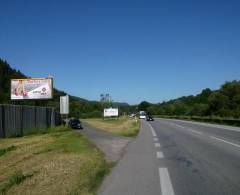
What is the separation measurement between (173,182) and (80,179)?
2.18m

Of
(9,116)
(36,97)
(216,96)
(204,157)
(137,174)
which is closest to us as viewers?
(137,174)

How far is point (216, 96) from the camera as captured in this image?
112m

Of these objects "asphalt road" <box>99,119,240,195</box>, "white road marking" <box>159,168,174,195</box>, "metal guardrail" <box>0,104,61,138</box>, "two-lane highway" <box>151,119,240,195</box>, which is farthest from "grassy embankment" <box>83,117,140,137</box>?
"white road marking" <box>159,168,174,195</box>

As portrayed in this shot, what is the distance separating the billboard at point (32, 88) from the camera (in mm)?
49250

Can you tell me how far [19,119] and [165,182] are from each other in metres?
23.6

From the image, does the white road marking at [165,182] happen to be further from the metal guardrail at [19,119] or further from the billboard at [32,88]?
the billboard at [32,88]

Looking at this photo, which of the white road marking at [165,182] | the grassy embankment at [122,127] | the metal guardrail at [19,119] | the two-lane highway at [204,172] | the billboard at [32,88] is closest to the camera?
the white road marking at [165,182]

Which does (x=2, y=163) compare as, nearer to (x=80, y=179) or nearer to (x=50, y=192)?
(x=80, y=179)

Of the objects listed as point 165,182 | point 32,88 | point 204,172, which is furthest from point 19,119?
point 165,182

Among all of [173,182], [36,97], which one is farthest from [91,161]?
[36,97]

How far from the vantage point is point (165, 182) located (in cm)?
929

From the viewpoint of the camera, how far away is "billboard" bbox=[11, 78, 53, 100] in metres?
49.2

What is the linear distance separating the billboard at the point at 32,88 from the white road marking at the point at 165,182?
130 feet

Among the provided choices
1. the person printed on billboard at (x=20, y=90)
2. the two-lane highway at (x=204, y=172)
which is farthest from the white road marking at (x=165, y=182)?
the person printed on billboard at (x=20, y=90)
